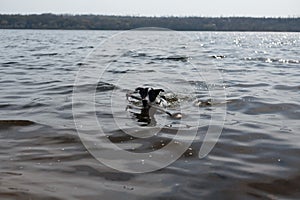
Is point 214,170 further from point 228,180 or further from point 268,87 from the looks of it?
point 268,87

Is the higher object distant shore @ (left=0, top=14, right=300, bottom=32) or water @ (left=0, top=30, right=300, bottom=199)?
distant shore @ (left=0, top=14, right=300, bottom=32)

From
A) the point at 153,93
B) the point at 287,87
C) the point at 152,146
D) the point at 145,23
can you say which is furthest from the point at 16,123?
the point at 145,23

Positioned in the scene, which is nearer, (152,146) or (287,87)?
(152,146)

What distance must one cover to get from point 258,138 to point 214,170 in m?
1.53

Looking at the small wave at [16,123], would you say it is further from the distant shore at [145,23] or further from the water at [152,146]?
the distant shore at [145,23]

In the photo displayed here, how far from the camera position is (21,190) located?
3826 millimetres

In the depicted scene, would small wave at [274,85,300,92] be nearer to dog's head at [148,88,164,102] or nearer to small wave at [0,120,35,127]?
dog's head at [148,88,164,102]

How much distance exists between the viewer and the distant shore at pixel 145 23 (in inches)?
4252

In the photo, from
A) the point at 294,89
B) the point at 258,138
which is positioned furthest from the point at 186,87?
the point at 258,138

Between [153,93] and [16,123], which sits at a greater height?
[153,93]

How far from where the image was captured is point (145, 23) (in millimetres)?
104375

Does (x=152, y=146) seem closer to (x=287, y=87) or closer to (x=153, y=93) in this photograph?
(x=153, y=93)

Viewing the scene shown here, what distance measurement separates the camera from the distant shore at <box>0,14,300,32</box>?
354ft

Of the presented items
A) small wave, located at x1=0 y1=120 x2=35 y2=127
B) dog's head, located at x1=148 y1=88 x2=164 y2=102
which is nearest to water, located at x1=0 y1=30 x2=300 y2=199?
small wave, located at x1=0 y1=120 x2=35 y2=127
